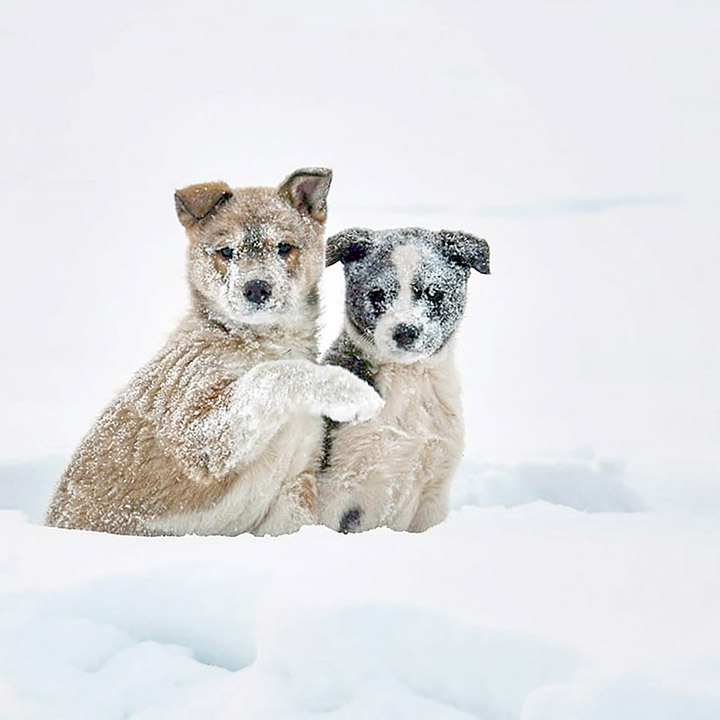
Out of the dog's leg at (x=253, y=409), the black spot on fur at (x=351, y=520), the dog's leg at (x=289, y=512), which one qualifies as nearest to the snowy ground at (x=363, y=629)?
the dog's leg at (x=253, y=409)

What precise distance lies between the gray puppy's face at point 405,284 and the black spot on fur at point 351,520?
2.43 ft

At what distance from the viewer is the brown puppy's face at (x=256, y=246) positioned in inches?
207

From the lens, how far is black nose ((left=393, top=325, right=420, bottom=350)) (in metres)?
5.51

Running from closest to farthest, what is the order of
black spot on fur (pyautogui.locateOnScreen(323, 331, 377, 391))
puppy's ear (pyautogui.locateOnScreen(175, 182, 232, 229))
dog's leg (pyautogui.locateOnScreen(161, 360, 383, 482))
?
dog's leg (pyautogui.locateOnScreen(161, 360, 383, 482)) < puppy's ear (pyautogui.locateOnScreen(175, 182, 232, 229)) < black spot on fur (pyautogui.locateOnScreen(323, 331, 377, 391))

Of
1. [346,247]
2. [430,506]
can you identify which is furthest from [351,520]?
[346,247]

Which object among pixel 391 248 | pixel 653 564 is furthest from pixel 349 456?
pixel 653 564

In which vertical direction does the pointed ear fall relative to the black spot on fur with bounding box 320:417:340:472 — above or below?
above

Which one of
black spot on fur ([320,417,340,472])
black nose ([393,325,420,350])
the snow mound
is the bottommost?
the snow mound

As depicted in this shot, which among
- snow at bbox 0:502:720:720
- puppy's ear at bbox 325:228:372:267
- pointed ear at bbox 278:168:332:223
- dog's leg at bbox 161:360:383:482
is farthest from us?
puppy's ear at bbox 325:228:372:267

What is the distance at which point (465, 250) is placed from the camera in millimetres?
5852

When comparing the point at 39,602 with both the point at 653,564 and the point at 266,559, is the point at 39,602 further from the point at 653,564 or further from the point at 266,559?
the point at 653,564

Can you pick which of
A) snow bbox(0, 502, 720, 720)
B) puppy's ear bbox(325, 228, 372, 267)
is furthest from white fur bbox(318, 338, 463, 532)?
snow bbox(0, 502, 720, 720)

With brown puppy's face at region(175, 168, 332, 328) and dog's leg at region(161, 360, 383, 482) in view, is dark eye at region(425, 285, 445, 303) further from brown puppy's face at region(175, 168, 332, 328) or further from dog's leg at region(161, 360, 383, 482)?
dog's leg at region(161, 360, 383, 482)

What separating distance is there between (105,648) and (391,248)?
109 inches
